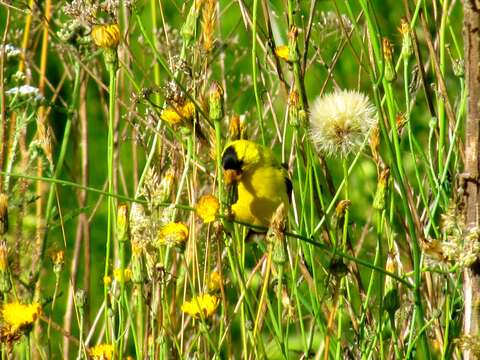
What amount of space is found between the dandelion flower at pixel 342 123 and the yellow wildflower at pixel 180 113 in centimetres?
16

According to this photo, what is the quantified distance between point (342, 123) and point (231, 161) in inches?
21.0

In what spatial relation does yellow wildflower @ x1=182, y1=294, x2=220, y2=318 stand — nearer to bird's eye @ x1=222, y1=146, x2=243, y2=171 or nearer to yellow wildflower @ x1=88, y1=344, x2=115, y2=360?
yellow wildflower @ x1=88, y1=344, x2=115, y2=360

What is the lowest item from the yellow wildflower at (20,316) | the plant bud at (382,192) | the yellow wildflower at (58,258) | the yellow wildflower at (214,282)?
the yellow wildflower at (20,316)

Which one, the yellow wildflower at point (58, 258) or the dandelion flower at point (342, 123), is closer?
the dandelion flower at point (342, 123)

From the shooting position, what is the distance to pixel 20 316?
1.09m

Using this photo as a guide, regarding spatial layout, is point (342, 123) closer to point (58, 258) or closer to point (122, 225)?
point (122, 225)

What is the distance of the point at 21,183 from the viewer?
4.73ft

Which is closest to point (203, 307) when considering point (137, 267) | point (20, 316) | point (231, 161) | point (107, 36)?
point (137, 267)

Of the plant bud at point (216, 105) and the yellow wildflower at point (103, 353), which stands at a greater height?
the plant bud at point (216, 105)

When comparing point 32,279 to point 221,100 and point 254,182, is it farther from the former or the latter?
point 254,182

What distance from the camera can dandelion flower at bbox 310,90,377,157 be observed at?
112cm

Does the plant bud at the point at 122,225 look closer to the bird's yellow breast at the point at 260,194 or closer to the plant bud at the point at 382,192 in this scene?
the plant bud at the point at 382,192

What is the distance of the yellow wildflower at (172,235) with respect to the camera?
108cm

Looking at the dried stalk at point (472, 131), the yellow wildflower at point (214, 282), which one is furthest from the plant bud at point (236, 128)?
the dried stalk at point (472, 131)
